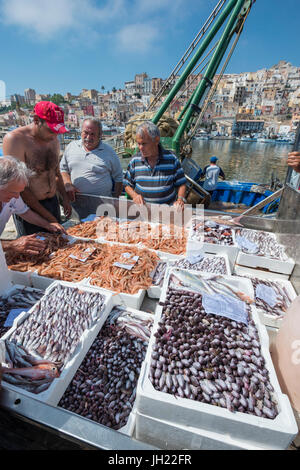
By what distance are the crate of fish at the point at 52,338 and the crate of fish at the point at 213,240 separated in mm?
1346

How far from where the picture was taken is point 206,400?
3.87ft

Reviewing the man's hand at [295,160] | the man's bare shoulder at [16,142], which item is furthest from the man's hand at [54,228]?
the man's hand at [295,160]

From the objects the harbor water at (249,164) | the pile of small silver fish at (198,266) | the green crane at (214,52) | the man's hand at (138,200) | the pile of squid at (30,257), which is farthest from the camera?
→ the harbor water at (249,164)

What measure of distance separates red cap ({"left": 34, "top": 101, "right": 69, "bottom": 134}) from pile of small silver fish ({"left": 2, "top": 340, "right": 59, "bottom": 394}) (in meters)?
2.88

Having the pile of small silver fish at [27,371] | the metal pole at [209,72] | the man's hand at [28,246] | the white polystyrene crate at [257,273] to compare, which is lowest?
the white polystyrene crate at [257,273]

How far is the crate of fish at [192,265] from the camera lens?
2.50 metres

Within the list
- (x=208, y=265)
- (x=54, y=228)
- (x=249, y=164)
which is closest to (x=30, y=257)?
→ (x=54, y=228)

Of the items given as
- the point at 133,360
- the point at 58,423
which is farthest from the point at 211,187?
the point at 58,423

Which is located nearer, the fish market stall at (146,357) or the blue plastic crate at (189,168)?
the fish market stall at (146,357)

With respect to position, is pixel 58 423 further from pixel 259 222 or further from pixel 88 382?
pixel 259 222

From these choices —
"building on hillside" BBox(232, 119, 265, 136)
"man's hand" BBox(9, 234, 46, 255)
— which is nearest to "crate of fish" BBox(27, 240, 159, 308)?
"man's hand" BBox(9, 234, 46, 255)

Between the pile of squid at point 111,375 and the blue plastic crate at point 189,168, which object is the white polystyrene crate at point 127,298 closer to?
the pile of squid at point 111,375

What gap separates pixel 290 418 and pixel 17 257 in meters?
3.07

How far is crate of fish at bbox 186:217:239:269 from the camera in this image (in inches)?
111
